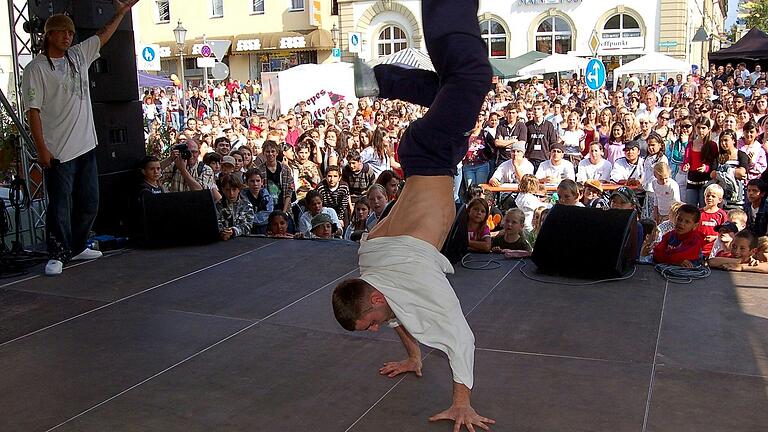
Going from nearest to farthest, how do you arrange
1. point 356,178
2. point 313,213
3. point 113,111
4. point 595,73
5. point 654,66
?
point 113,111 < point 313,213 < point 356,178 < point 595,73 < point 654,66

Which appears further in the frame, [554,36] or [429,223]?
[554,36]

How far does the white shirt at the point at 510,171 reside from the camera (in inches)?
354

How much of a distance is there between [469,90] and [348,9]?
1262 inches

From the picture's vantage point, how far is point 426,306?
9.05ft

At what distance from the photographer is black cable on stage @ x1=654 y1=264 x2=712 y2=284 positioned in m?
5.02

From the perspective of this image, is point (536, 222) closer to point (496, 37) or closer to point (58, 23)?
point (58, 23)

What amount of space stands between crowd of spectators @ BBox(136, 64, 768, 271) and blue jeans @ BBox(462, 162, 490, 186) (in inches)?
0.6

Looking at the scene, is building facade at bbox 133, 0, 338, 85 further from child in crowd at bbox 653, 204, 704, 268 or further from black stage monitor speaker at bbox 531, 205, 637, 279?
black stage monitor speaker at bbox 531, 205, 637, 279

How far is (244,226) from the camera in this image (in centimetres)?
695

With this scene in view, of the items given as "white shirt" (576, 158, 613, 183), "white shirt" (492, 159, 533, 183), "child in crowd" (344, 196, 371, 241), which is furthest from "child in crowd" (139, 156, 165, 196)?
"white shirt" (576, 158, 613, 183)

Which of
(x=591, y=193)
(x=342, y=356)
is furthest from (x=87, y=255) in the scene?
(x=591, y=193)

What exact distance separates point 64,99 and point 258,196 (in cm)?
250

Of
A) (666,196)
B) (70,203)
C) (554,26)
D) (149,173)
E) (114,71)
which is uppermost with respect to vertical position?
(554,26)

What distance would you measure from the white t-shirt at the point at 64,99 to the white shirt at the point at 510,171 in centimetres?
501
